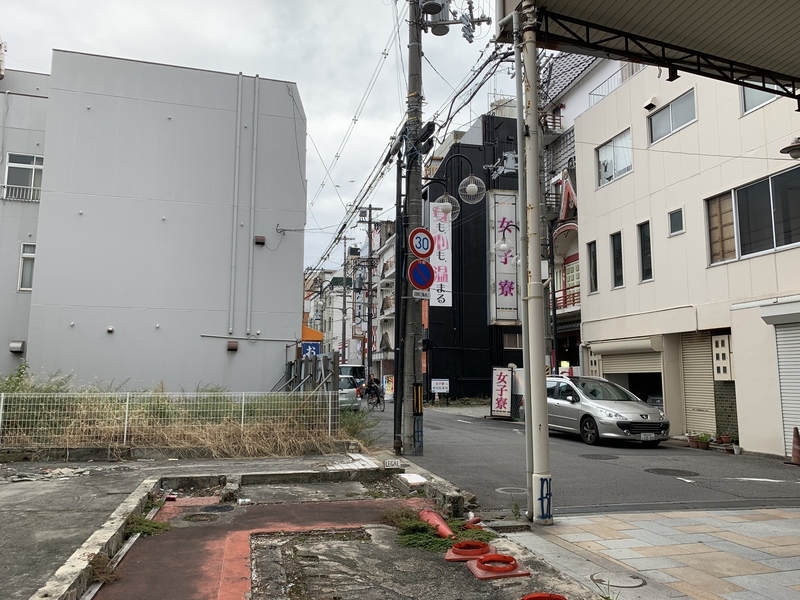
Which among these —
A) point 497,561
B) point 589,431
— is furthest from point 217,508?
point 589,431

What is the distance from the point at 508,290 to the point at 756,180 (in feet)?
62.5

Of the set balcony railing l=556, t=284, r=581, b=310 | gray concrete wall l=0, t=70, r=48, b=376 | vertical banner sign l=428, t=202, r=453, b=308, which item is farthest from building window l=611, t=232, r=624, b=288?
gray concrete wall l=0, t=70, r=48, b=376

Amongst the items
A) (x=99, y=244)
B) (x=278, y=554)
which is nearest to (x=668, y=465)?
(x=278, y=554)

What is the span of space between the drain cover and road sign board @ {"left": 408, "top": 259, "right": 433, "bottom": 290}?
685cm

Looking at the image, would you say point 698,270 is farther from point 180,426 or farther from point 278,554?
point 278,554

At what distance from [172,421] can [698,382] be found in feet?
43.7

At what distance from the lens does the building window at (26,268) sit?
15.8 meters

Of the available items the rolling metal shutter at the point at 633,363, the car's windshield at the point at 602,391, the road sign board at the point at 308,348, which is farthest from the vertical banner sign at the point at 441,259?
the car's windshield at the point at 602,391

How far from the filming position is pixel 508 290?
32906 mm

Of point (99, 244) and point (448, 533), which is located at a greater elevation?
point (99, 244)

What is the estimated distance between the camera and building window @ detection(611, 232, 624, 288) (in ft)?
63.4

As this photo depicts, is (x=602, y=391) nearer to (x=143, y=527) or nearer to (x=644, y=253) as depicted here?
(x=644, y=253)

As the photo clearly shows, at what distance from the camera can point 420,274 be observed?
1112cm

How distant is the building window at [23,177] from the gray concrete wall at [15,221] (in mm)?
136
